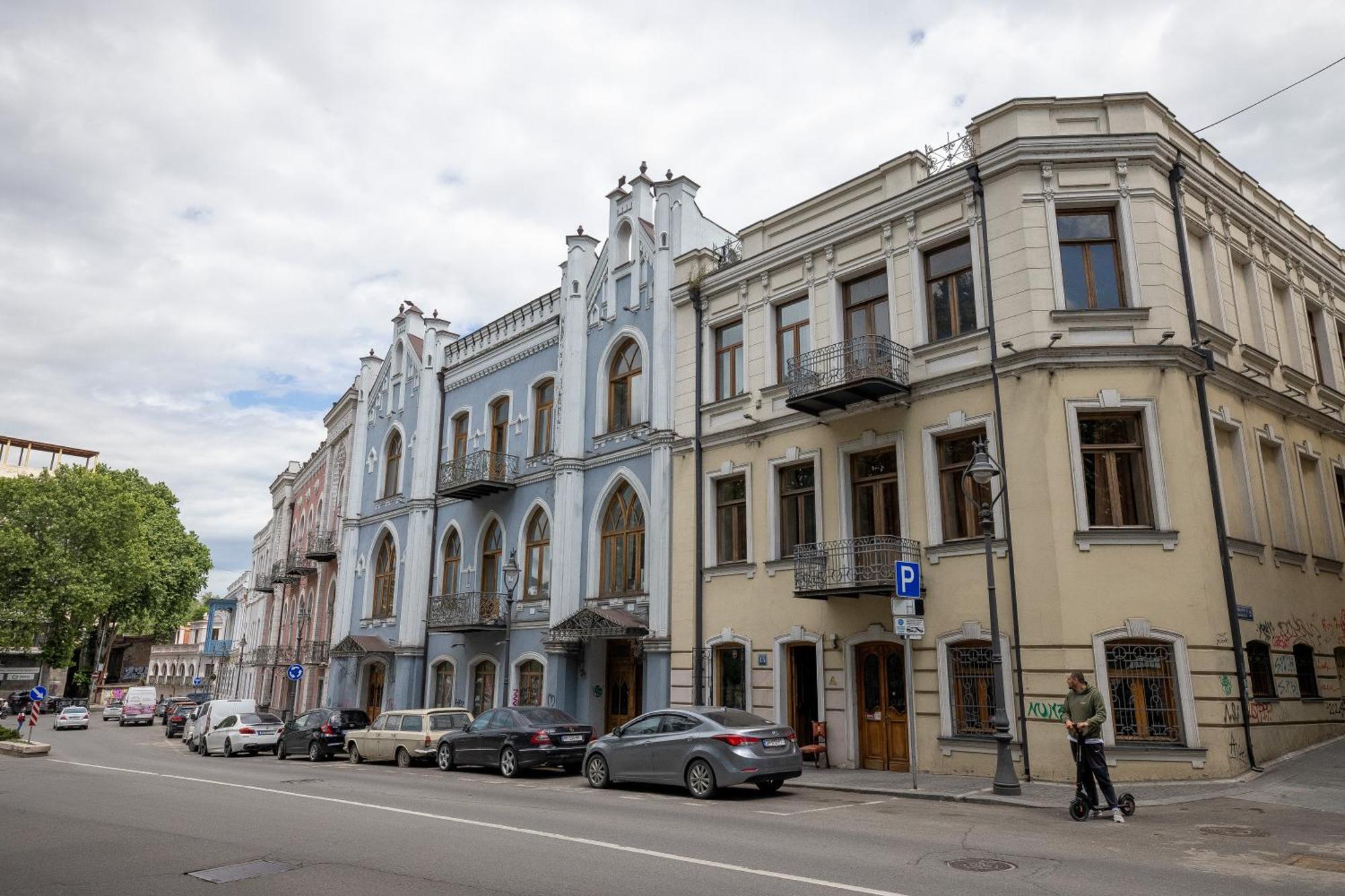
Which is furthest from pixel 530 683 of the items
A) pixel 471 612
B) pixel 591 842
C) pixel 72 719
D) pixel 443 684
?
pixel 72 719

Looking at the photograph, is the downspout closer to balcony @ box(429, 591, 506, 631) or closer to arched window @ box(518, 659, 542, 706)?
balcony @ box(429, 591, 506, 631)

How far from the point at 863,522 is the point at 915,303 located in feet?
14.5

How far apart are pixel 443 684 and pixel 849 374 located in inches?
696

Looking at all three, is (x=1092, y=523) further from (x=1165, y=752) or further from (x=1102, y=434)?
(x=1165, y=752)

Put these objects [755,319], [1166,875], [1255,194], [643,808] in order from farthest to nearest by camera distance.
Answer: [755,319] → [1255,194] → [643,808] → [1166,875]

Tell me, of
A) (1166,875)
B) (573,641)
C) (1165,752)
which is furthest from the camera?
(573,641)

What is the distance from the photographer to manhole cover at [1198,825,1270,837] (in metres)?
9.91

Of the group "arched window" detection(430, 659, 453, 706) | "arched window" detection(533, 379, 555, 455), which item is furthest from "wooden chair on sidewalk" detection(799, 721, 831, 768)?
"arched window" detection(430, 659, 453, 706)

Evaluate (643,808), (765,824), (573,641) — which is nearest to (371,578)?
(573,641)

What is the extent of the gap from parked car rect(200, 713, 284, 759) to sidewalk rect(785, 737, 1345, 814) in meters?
18.5

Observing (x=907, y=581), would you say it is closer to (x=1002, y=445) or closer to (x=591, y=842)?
(x=1002, y=445)

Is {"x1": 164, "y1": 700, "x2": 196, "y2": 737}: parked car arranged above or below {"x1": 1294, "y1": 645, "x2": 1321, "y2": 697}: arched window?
below

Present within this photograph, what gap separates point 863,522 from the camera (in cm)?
1862

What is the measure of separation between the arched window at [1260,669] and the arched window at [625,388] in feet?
46.2
